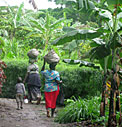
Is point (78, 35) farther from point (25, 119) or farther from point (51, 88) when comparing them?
point (25, 119)

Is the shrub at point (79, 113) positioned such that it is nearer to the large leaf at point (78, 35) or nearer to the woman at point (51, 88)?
the woman at point (51, 88)

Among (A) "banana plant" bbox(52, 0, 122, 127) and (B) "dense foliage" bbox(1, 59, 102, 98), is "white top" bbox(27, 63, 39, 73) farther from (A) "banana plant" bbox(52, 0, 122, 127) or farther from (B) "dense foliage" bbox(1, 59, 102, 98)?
(A) "banana plant" bbox(52, 0, 122, 127)

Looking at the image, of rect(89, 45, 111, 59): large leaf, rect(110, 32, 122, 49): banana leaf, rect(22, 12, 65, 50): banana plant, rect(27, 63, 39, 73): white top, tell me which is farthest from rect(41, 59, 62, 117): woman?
rect(22, 12, 65, 50): banana plant

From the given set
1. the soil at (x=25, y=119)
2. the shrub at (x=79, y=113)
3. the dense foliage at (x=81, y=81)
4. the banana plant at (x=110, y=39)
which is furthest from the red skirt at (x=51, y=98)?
the dense foliage at (x=81, y=81)

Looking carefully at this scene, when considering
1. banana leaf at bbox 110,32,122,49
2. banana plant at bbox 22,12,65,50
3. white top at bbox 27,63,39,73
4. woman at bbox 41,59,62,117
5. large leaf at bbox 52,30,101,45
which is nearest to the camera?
banana leaf at bbox 110,32,122,49

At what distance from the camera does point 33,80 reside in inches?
369

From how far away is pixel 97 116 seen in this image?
20.3ft

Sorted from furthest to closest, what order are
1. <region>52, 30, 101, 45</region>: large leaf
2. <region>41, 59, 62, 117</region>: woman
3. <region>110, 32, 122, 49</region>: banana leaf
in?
<region>41, 59, 62, 117</region>: woman < <region>52, 30, 101, 45</region>: large leaf < <region>110, 32, 122, 49</region>: banana leaf

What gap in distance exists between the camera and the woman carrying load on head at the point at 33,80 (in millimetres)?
9352

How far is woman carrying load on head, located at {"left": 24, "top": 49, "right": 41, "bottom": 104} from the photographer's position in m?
9.35

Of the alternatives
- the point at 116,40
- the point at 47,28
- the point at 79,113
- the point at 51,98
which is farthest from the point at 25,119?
the point at 47,28

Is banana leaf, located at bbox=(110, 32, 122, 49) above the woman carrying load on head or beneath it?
above

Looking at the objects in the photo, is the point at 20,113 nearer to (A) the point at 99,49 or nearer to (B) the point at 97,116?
(B) the point at 97,116

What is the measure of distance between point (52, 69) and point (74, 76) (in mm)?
2607
